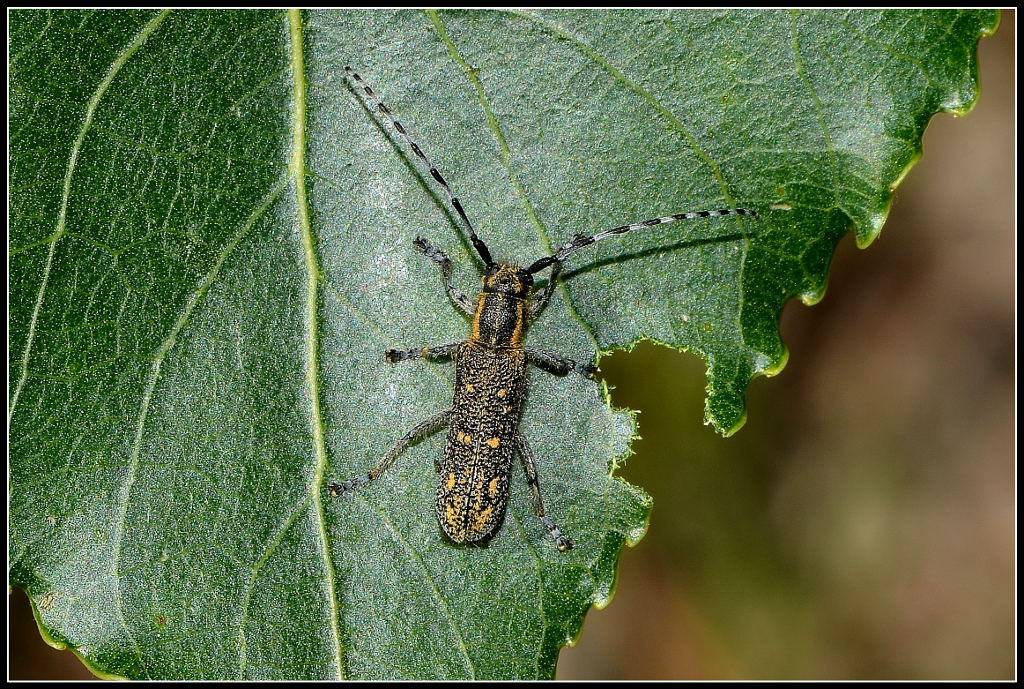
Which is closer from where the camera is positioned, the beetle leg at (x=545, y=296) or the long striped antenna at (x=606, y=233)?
the long striped antenna at (x=606, y=233)

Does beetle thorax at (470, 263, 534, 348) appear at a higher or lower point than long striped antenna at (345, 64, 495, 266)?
lower

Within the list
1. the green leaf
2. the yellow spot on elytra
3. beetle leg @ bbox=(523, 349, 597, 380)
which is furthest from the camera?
beetle leg @ bbox=(523, 349, 597, 380)

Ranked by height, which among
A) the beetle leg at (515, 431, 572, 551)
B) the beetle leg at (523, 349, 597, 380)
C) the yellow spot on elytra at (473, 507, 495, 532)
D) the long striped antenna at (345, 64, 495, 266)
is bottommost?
the yellow spot on elytra at (473, 507, 495, 532)

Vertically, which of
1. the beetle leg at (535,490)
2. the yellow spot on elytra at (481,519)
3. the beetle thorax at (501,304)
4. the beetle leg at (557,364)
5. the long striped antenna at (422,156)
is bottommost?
the yellow spot on elytra at (481,519)

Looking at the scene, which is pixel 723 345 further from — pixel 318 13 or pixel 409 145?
pixel 318 13

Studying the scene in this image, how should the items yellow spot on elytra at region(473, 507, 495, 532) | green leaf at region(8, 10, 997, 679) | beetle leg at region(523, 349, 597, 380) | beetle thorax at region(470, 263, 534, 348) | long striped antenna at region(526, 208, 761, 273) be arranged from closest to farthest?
green leaf at region(8, 10, 997, 679)
long striped antenna at region(526, 208, 761, 273)
yellow spot on elytra at region(473, 507, 495, 532)
beetle leg at region(523, 349, 597, 380)
beetle thorax at region(470, 263, 534, 348)

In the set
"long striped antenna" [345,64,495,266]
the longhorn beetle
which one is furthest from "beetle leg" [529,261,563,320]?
"long striped antenna" [345,64,495,266]

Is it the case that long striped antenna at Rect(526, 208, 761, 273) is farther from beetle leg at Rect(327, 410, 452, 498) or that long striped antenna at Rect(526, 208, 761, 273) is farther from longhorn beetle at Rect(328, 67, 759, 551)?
beetle leg at Rect(327, 410, 452, 498)

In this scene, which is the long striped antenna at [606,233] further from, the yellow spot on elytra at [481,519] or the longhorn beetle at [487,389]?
the yellow spot on elytra at [481,519]

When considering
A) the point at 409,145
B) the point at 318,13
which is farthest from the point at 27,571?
the point at 318,13

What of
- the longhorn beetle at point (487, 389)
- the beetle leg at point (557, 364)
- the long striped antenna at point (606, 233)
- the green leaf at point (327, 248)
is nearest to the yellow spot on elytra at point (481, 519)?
the longhorn beetle at point (487, 389)
